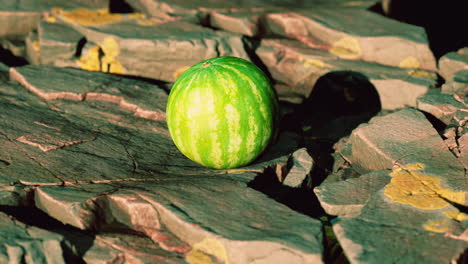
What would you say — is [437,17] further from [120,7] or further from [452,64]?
[120,7]

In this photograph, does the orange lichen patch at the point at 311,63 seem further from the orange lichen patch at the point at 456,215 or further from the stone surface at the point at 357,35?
the orange lichen patch at the point at 456,215

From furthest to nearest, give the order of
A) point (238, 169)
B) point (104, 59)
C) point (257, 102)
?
point (104, 59) → point (238, 169) → point (257, 102)

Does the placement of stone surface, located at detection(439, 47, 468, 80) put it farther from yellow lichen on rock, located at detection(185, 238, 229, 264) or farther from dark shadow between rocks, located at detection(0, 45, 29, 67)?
dark shadow between rocks, located at detection(0, 45, 29, 67)

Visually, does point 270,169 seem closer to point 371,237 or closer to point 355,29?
point 371,237

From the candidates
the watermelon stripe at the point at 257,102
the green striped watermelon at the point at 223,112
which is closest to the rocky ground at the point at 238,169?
the green striped watermelon at the point at 223,112

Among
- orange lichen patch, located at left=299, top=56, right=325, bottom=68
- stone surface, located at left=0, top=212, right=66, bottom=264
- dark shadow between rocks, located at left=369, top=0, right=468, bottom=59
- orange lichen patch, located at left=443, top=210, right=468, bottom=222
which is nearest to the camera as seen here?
stone surface, located at left=0, top=212, right=66, bottom=264

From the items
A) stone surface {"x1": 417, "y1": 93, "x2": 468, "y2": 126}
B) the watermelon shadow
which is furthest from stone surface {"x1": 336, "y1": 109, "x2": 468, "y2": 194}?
the watermelon shadow

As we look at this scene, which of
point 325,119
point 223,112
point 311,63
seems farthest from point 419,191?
point 311,63
